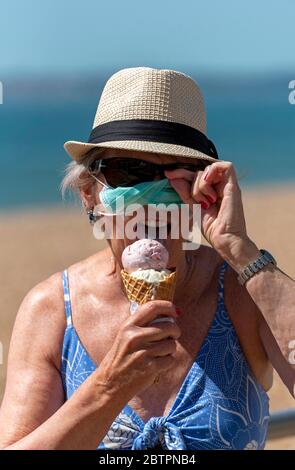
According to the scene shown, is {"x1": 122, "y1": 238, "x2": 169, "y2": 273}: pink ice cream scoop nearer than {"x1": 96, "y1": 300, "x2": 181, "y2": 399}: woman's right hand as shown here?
No

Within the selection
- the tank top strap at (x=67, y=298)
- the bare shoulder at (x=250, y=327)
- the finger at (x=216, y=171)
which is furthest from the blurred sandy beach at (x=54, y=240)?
the finger at (x=216, y=171)

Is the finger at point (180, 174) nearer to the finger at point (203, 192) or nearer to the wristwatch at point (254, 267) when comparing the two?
the finger at point (203, 192)

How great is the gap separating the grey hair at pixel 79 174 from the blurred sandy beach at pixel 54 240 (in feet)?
17.2

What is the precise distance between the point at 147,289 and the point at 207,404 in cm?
48

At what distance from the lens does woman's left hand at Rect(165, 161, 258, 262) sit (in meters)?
2.85

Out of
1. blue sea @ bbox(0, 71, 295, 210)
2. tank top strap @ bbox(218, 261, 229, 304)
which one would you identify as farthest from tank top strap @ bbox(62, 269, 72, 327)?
blue sea @ bbox(0, 71, 295, 210)

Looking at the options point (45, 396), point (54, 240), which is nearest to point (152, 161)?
point (45, 396)

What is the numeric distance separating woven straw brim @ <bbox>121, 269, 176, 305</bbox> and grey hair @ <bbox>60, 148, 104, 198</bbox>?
457 mm

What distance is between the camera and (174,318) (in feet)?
9.13

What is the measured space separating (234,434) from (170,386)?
0.27 metres

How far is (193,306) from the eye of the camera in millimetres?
3227

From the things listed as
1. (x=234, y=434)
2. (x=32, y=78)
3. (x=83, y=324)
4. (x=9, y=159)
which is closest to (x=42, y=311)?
(x=83, y=324)

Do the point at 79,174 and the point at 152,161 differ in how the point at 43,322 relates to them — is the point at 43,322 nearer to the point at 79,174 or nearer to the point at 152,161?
the point at 79,174

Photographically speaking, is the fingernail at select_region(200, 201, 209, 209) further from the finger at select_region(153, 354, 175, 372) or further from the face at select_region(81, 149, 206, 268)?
the finger at select_region(153, 354, 175, 372)
